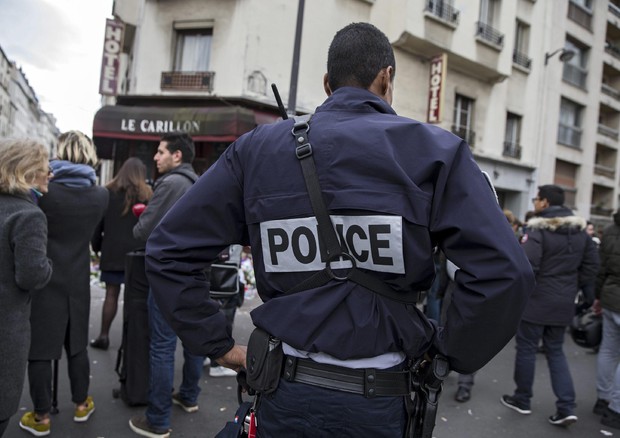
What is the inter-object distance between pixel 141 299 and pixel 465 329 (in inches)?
109

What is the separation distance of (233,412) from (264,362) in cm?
262

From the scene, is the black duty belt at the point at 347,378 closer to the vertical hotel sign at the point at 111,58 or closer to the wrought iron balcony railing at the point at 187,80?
the wrought iron balcony railing at the point at 187,80

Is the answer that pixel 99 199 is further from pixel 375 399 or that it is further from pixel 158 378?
pixel 375 399

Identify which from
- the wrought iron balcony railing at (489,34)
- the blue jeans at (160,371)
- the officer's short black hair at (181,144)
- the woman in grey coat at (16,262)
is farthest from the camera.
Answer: the wrought iron balcony railing at (489,34)

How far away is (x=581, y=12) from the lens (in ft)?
67.3

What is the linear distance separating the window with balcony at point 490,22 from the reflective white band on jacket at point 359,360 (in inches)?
643

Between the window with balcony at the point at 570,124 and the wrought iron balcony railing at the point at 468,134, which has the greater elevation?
the window with balcony at the point at 570,124

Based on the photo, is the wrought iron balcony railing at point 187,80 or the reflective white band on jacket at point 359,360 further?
the wrought iron balcony railing at point 187,80

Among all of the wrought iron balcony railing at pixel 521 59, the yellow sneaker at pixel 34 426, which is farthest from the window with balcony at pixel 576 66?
the yellow sneaker at pixel 34 426

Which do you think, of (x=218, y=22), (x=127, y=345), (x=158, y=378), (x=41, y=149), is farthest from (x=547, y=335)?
(x=218, y=22)

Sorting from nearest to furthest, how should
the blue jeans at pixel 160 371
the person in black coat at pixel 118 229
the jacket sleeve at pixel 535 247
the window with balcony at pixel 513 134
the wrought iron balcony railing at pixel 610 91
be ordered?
the blue jeans at pixel 160 371 → the jacket sleeve at pixel 535 247 → the person in black coat at pixel 118 229 → the window with balcony at pixel 513 134 → the wrought iron balcony railing at pixel 610 91

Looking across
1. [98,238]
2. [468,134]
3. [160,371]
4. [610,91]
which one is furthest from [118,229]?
[610,91]

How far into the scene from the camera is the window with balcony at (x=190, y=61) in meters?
12.2

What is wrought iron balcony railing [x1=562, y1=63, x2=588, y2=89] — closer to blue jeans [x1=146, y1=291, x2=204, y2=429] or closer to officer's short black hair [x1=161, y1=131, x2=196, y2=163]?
officer's short black hair [x1=161, y1=131, x2=196, y2=163]
